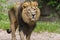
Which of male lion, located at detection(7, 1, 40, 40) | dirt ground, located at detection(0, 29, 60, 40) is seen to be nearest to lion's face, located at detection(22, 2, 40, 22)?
male lion, located at detection(7, 1, 40, 40)

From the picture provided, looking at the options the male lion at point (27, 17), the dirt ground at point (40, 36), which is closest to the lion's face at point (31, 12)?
the male lion at point (27, 17)

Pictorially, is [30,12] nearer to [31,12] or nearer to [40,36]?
[31,12]

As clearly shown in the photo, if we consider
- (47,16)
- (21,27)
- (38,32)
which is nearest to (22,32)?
(21,27)

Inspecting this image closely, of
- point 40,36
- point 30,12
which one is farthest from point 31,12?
point 40,36

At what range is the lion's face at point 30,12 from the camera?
277 inches

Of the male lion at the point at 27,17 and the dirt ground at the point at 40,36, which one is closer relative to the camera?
the male lion at the point at 27,17

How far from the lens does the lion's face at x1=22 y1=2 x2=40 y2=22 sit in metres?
7.04

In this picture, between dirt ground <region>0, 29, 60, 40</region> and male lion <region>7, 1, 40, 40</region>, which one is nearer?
male lion <region>7, 1, 40, 40</region>

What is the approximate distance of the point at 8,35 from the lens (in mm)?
10297

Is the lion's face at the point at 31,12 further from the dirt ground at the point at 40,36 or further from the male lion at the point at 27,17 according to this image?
the dirt ground at the point at 40,36

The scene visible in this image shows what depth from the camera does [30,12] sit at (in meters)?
7.07

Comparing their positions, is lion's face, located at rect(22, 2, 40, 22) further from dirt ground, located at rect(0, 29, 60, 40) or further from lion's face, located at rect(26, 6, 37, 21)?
dirt ground, located at rect(0, 29, 60, 40)

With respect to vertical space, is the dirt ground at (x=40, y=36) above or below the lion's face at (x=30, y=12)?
below

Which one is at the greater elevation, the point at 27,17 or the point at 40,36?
the point at 27,17
